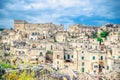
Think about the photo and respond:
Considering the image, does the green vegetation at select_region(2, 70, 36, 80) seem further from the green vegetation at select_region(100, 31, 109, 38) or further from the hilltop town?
the green vegetation at select_region(100, 31, 109, 38)

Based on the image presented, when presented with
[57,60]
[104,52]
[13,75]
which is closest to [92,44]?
[104,52]

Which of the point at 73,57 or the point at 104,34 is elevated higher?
the point at 104,34

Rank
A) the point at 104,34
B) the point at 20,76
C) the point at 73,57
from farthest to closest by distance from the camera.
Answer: the point at 104,34 → the point at 73,57 → the point at 20,76

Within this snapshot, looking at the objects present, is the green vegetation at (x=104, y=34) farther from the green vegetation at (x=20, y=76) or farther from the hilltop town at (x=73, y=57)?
the green vegetation at (x=20, y=76)

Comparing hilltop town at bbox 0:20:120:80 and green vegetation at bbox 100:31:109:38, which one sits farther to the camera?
green vegetation at bbox 100:31:109:38

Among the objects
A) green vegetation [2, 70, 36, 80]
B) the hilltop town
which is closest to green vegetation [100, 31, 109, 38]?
the hilltop town

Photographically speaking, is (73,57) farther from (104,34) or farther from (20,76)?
(104,34)

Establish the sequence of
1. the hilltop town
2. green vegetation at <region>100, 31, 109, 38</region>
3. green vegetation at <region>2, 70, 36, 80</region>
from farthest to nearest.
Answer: green vegetation at <region>100, 31, 109, 38</region> → the hilltop town → green vegetation at <region>2, 70, 36, 80</region>

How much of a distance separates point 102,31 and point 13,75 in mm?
43703

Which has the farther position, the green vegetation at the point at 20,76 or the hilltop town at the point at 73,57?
the hilltop town at the point at 73,57

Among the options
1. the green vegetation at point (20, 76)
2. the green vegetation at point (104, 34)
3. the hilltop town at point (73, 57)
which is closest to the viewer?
the green vegetation at point (20, 76)

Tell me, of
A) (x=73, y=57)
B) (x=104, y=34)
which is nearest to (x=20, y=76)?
(x=73, y=57)

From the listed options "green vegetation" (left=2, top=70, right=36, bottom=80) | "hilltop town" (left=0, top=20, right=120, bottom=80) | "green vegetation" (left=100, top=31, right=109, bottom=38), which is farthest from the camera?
"green vegetation" (left=100, top=31, right=109, bottom=38)

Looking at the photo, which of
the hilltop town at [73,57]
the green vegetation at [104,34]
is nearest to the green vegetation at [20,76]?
the hilltop town at [73,57]
